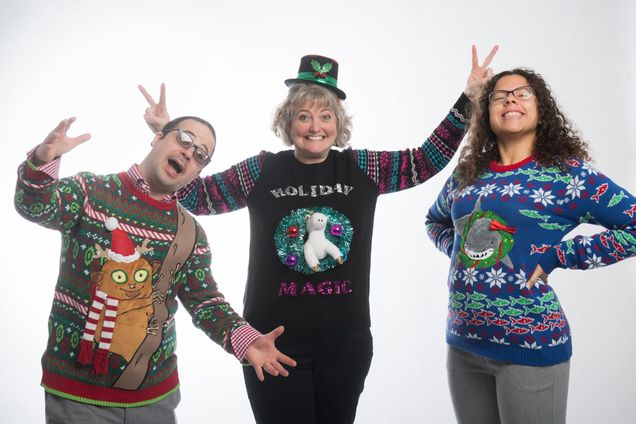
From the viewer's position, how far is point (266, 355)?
1783 mm

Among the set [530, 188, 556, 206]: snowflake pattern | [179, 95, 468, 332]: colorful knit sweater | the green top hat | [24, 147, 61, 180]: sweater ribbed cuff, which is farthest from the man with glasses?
[530, 188, 556, 206]: snowflake pattern

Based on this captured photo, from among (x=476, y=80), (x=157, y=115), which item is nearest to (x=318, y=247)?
(x=157, y=115)

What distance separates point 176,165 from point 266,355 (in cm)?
62

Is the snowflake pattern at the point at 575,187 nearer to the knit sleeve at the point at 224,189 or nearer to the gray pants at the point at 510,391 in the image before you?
the gray pants at the point at 510,391

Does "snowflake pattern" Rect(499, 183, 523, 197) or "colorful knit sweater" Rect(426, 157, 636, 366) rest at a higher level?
"snowflake pattern" Rect(499, 183, 523, 197)

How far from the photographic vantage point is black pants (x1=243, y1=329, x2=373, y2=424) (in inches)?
81.4

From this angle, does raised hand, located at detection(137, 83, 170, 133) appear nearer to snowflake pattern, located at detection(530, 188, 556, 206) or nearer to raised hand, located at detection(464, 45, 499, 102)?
raised hand, located at detection(464, 45, 499, 102)

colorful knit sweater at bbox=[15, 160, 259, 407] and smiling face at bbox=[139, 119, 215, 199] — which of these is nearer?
colorful knit sweater at bbox=[15, 160, 259, 407]

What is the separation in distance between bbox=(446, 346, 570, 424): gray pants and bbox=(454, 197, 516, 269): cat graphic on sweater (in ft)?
1.02

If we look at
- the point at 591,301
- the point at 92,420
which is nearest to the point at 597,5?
the point at 591,301

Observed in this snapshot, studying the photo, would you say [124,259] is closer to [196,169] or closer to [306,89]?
[196,169]

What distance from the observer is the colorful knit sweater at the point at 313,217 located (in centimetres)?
214

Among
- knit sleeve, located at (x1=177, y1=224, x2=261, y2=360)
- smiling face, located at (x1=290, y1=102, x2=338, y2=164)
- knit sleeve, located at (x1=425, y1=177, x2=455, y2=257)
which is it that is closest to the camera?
knit sleeve, located at (x1=177, y1=224, x2=261, y2=360)

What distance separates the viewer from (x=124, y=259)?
176 centimetres
